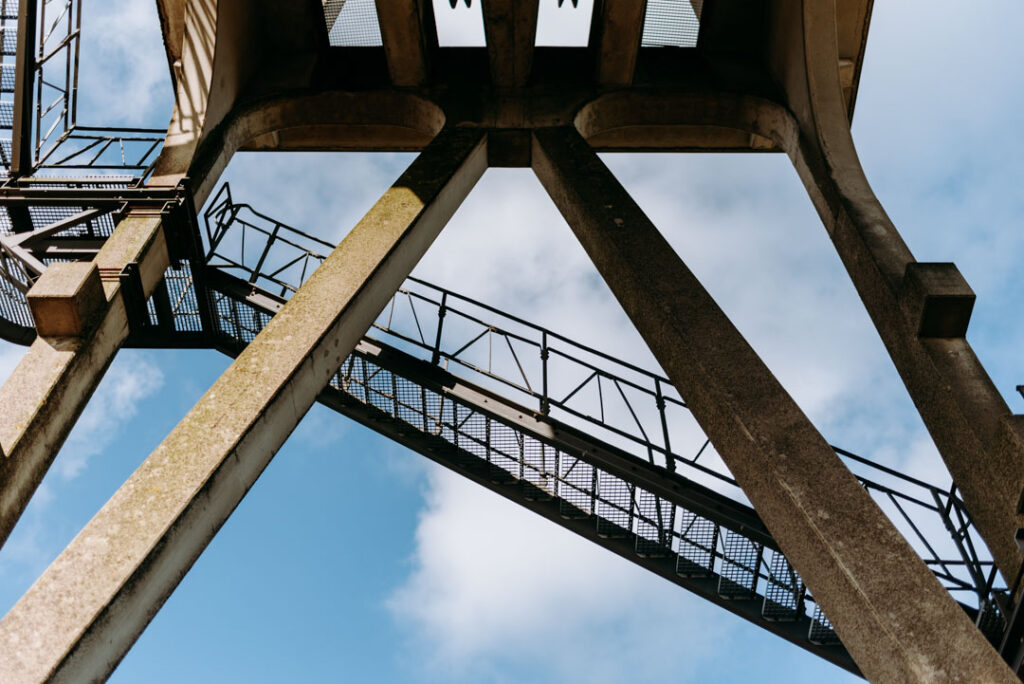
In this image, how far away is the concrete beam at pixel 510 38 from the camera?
511 inches

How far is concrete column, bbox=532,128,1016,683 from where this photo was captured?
663 cm

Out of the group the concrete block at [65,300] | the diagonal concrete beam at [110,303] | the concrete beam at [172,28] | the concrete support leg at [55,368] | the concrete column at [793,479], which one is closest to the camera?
the concrete column at [793,479]

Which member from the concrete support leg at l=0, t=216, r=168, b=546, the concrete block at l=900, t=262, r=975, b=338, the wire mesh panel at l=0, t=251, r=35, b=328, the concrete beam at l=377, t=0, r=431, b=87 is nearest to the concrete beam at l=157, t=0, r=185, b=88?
the concrete beam at l=377, t=0, r=431, b=87

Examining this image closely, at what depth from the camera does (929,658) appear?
6.47 meters

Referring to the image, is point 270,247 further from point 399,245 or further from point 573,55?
point 573,55

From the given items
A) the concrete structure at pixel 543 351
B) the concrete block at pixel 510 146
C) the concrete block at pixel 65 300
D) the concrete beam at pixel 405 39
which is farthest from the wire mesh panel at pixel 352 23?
the concrete block at pixel 65 300

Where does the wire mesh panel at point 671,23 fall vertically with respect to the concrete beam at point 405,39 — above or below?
above

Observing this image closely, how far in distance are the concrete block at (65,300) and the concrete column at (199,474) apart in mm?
1484

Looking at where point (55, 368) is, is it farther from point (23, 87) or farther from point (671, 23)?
point (671, 23)

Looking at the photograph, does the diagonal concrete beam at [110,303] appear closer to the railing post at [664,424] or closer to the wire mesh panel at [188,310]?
the wire mesh panel at [188,310]

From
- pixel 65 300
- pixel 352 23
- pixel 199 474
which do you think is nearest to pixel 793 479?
pixel 199 474

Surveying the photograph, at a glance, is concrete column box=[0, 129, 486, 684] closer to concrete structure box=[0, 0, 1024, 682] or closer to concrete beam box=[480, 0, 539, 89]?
concrete structure box=[0, 0, 1024, 682]

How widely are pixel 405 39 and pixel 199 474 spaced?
789 centimetres

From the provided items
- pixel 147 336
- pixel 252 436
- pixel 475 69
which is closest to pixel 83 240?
pixel 147 336
